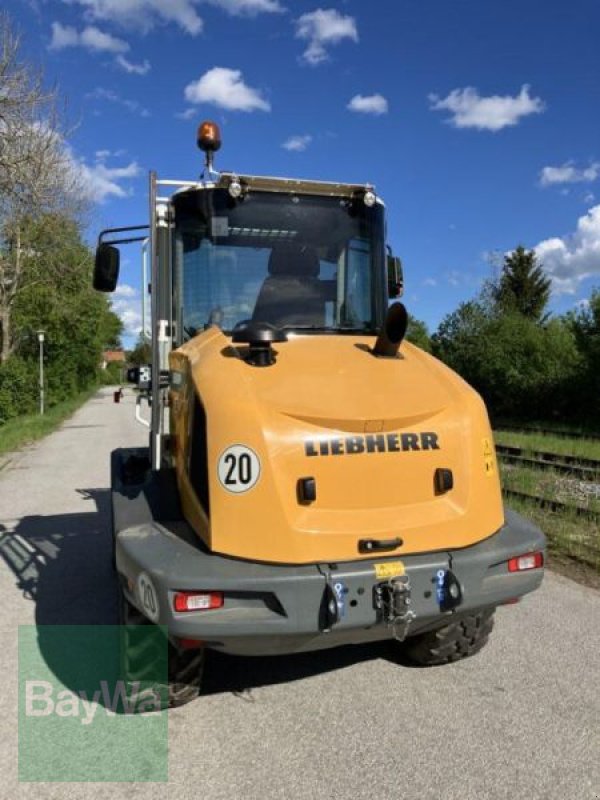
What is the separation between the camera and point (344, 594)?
2904mm

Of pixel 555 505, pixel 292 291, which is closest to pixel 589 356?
pixel 555 505

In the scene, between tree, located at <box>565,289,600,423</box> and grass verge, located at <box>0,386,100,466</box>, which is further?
tree, located at <box>565,289,600,423</box>

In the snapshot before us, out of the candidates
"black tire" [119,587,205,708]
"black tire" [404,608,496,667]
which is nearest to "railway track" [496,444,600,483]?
"black tire" [404,608,496,667]

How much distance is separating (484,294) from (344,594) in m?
42.0

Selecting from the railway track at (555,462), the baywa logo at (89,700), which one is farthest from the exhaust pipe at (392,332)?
the railway track at (555,462)

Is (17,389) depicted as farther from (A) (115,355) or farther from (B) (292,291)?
(A) (115,355)

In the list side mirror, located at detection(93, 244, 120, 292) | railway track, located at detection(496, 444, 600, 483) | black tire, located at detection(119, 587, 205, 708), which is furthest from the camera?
railway track, located at detection(496, 444, 600, 483)

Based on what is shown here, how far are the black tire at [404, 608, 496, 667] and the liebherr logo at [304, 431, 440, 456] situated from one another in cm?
124

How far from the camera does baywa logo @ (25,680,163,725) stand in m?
3.43

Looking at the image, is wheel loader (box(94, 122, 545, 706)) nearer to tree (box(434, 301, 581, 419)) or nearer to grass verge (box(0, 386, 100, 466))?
grass verge (box(0, 386, 100, 466))

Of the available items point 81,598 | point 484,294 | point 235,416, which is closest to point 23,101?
point 81,598

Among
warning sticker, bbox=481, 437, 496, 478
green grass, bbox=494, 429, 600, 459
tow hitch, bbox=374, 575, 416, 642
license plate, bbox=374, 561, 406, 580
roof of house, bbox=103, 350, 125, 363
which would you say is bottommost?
green grass, bbox=494, 429, 600, 459

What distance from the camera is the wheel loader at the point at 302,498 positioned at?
289 cm

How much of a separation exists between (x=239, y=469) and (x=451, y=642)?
1.81m
